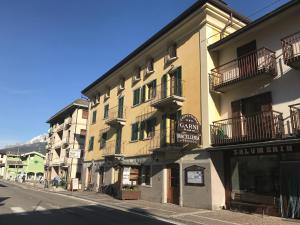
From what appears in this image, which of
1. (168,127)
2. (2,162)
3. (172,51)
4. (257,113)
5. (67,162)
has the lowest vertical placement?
(67,162)

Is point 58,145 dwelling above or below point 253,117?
above

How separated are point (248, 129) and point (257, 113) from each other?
3.06 ft

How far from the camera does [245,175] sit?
15938 millimetres

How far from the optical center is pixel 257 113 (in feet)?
50.6

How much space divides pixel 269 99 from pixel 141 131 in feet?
Answer: 37.1

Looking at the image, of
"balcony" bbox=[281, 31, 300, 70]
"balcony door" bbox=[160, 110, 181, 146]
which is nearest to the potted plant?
"balcony door" bbox=[160, 110, 181, 146]

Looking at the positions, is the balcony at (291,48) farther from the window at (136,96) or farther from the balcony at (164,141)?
the window at (136,96)

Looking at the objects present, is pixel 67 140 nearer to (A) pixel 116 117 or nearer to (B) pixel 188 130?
(A) pixel 116 117

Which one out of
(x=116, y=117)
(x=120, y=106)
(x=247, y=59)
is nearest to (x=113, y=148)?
(x=116, y=117)

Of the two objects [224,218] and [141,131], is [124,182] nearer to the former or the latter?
[141,131]

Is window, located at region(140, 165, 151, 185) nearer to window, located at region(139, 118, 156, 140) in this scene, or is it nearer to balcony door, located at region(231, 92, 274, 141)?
window, located at region(139, 118, 156, 140)

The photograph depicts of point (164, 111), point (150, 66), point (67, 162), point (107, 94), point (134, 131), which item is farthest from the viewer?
point (67, 162)

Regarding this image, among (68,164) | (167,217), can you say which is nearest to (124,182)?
(167,217)

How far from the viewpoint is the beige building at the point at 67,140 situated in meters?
40.7
